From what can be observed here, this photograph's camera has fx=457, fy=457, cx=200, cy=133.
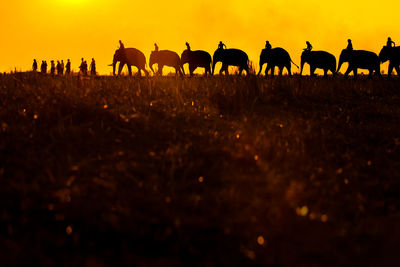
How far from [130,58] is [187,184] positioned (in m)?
14.2

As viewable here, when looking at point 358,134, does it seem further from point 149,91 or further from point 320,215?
point 149,91

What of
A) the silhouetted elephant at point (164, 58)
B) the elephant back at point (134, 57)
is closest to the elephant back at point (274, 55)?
the silhouetted elephant at point (164, 58)

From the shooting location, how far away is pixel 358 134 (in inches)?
243

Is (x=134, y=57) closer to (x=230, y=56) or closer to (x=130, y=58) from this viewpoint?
(x=130, y=58)

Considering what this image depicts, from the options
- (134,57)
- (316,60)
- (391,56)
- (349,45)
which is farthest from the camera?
(134,57)

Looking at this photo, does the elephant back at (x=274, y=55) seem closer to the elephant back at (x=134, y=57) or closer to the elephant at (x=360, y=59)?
the elephant at (x=360, y=59)

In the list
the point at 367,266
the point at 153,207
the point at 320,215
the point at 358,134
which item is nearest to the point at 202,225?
the point at 153,207

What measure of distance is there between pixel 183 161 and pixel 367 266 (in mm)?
2123

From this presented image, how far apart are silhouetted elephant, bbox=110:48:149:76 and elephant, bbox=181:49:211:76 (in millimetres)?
1792

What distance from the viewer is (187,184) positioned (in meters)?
4.09

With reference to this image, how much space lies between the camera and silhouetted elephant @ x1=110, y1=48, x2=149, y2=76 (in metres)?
17.5

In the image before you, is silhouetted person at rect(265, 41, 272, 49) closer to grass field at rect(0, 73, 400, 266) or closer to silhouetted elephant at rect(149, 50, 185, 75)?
silhouetted elephant at rect(149, 50, 185, 75)

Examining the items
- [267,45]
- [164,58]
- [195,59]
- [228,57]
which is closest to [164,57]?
[164,58]

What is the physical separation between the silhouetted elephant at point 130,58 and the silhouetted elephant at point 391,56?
890 cm
